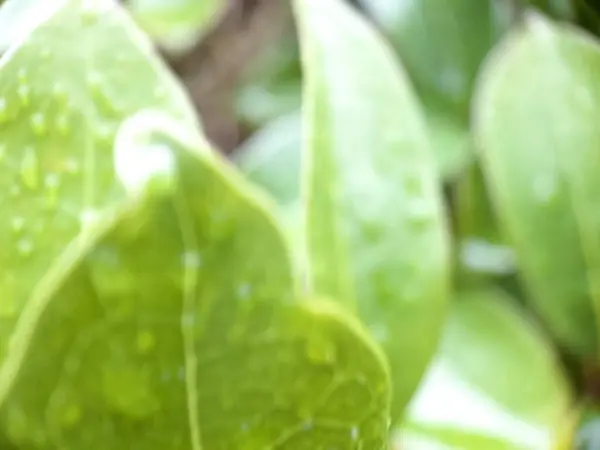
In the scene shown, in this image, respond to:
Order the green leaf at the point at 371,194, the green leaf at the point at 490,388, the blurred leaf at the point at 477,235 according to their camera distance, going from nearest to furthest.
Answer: the green leaf at the point at 371,194, the green leaf at the point at 490,388, the blurred leaf at the point at 477,235

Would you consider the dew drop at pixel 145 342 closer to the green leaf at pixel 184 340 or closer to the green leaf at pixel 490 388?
the green leaf at pixel 184 340

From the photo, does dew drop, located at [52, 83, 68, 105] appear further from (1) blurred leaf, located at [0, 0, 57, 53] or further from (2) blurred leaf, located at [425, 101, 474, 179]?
(2) blurred leaf, located at [425, 101, 474, 179]

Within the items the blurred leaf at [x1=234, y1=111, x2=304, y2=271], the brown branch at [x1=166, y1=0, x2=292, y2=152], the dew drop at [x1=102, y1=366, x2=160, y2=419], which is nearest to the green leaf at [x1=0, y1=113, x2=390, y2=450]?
the dew drop at [x1=102, y1=366, x2=160, y2=419]

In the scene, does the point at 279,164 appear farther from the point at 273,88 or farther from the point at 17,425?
the point at 17,425

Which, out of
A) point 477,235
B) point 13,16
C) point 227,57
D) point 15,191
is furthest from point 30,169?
point 227,57

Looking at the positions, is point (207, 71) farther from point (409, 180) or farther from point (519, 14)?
point (409, 180)

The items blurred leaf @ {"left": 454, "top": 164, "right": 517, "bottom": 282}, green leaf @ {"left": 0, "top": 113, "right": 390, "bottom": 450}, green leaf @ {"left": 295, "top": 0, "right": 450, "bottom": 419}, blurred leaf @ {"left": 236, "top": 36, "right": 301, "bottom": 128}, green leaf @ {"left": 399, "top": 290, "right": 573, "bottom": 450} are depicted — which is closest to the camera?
green leaf @ {"left": 0, "top": 113, "right": 390, "bottom": 450}

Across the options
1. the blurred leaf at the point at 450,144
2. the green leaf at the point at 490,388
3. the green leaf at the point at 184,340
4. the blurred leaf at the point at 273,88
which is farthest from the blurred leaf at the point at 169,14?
the green leaf at the point at 184,340
